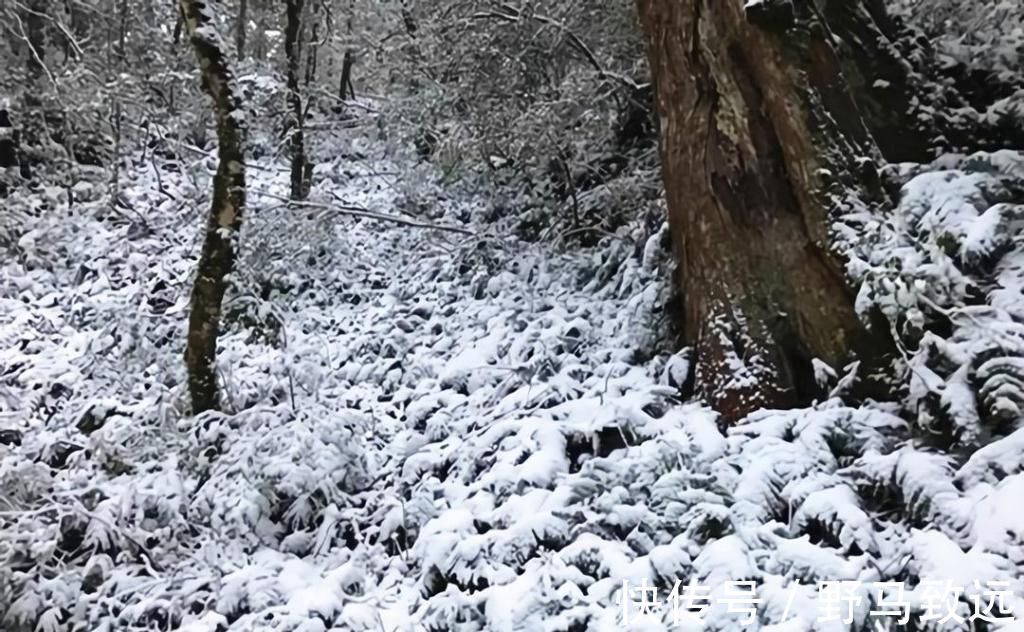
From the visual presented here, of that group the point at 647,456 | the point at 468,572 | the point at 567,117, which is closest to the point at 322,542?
the point at 468,572

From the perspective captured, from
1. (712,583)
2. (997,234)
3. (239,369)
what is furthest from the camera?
(239,369)

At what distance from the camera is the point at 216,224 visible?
6258mm

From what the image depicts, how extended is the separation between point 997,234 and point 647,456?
2056 mm

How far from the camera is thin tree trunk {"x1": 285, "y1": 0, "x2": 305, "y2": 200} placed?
34.2 ft

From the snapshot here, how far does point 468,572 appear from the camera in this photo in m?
4.18

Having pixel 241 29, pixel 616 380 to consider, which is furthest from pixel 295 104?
pixel 241 29

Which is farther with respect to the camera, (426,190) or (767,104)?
(426,190)

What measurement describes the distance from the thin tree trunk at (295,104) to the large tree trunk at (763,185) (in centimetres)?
621

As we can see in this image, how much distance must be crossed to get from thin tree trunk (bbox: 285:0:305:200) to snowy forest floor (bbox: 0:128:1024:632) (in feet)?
7.28

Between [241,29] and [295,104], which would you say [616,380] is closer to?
[295,104]

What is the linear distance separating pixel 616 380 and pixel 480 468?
3.56 ft

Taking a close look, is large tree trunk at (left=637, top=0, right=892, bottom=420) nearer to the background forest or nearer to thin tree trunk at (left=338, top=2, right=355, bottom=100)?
the background forest

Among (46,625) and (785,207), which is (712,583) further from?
(46,625)

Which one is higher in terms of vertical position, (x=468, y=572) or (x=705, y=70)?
(x=705, y=70)
